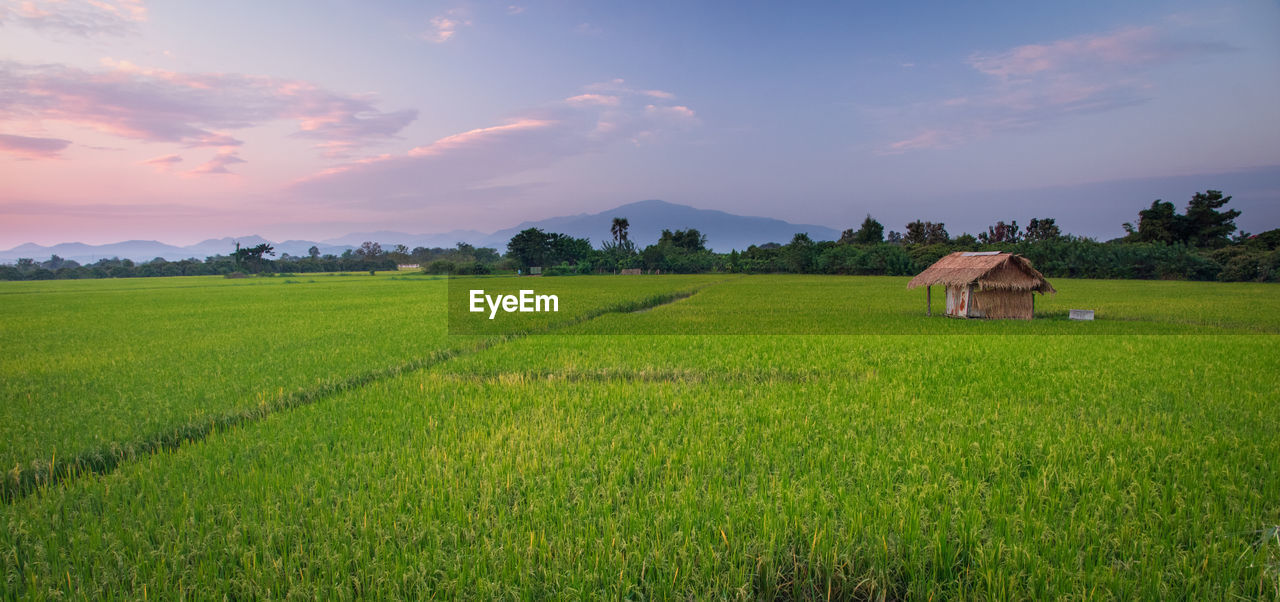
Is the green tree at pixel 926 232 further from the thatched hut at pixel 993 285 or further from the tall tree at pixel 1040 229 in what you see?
the thatched hut at pixel 993 285

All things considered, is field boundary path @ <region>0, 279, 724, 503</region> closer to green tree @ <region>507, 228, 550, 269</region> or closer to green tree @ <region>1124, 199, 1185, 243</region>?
green tree @ <region>1124, 199, 1185, 243</region>

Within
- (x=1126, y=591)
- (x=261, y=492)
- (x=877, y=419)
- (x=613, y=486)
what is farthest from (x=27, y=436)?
(x=1126, y=591)

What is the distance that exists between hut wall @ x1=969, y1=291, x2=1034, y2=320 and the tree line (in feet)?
113

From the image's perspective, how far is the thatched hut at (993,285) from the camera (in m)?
15.2

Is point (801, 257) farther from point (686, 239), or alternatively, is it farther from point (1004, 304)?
point (1004, 304)

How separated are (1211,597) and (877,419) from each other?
2.82m

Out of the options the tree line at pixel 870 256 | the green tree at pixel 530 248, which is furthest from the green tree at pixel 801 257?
the green tree at pixel 530 248

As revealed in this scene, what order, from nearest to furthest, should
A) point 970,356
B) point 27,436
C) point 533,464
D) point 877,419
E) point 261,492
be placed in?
point 261,492, point 533,464, point 27,436, point 877,419, point 970,356

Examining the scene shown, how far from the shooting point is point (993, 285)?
49.9ft

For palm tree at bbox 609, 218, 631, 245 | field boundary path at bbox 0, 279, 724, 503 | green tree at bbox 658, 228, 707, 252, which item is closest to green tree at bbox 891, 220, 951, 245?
green tree at bbox 658, 228, 707, 252

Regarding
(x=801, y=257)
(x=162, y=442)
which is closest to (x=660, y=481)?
(x=162, y=442)

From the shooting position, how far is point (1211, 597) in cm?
252

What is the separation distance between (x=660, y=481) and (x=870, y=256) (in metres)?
56.5

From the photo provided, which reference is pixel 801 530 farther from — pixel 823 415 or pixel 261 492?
pixel 261 492
